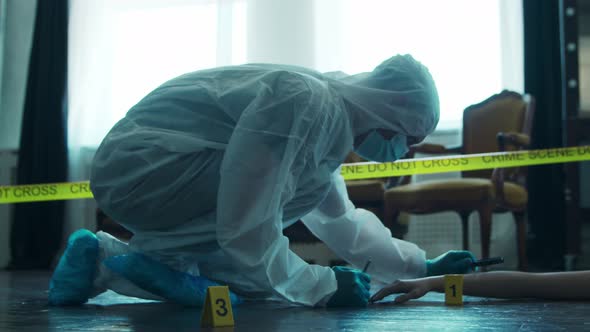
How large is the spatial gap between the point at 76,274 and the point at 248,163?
0.57 meters

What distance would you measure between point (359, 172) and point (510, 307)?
2.04 metres

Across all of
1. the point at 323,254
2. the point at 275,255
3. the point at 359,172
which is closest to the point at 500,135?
the point at 359,172

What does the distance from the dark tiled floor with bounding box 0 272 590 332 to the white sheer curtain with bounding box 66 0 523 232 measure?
303 cm

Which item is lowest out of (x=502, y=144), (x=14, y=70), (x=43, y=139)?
(x=502, y=144)

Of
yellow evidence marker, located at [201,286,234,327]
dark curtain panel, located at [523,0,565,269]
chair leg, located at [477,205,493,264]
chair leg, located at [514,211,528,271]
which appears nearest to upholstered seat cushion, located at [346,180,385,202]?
chair leg, located at [477,205,493,264]

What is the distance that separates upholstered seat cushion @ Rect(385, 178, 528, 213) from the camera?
371 cm

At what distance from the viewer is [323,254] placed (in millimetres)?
4469

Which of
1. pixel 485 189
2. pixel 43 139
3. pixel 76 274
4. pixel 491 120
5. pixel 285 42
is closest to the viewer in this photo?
pixel 76 274

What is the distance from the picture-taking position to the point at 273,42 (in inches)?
190

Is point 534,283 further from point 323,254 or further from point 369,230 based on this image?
point 323,254

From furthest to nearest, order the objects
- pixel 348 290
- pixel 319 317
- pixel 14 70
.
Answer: pixel 14 70
pixel 348 290
pixel 319 317

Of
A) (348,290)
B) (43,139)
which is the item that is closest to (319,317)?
(348,290)

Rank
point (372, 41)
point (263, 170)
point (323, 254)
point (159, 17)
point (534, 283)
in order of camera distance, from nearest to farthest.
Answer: point (263, 170) → point (534, 283) → point (323, 254) → point (372, 41) → point (159, 17)

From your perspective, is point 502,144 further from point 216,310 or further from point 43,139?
point 43,139
